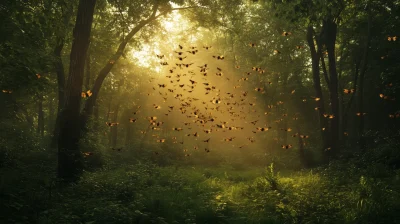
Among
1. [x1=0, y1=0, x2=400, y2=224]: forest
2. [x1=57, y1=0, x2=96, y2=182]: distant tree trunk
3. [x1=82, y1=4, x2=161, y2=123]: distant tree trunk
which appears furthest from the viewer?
[x1=82, y1=4, x2=161, y2=123]: distant tree trunk

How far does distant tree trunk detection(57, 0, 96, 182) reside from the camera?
9.71 meters

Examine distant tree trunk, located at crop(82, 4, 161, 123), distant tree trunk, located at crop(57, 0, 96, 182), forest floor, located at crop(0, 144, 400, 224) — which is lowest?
forest floor, located at crop(0, 144, 400, 224)

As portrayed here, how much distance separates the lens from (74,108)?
32.6 feet

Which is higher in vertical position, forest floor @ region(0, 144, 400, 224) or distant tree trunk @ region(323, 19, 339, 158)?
distant tree trunk @ region(323, 19, 339, 158)

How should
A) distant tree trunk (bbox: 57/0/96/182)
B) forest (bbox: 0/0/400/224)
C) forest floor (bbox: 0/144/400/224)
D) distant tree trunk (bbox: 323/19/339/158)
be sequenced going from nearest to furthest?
1. forest floor (bbox: 0/144/400/224)
2. forest (bbox: 0/0/400/224)
3. distant tree trunk (bbox: 57/0/96/182)
4. distant tree trunk (bbox: 323/19/339/158)

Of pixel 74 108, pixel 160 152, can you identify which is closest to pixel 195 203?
pixel 74 108

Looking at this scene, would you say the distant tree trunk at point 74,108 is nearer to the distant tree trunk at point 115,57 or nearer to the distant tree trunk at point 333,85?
the distant tree trunk at point 115,57

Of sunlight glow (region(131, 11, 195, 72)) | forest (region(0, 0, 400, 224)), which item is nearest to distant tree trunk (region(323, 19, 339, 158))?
forest (region(0, 0, 400, 224))

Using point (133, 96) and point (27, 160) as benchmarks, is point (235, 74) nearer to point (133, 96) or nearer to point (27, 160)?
point (133, 96)

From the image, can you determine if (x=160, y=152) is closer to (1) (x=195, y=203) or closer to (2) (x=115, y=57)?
(2) (x=115, y=57)

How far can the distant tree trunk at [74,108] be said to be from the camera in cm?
971

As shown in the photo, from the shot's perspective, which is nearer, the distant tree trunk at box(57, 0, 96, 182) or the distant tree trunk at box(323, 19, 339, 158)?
the distant tree trunk at box(57, 0, 96, 182)

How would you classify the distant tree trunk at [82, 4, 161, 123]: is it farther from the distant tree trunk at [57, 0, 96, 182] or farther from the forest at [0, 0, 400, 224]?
the distant tree trunk at [57, 0, 96, 182]

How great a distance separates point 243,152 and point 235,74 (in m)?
9.08
